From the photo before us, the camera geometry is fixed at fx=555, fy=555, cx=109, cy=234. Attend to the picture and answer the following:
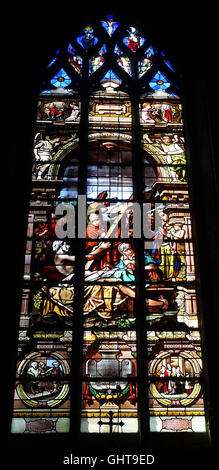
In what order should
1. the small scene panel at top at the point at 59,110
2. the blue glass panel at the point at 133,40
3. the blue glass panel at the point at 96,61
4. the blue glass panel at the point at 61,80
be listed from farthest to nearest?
the blue glass panel at the point at 133,40, the blue glass panel at the point at 96,61, the blue glass panel at the point at 61,80, the small scene panel at top at the point at 59,110

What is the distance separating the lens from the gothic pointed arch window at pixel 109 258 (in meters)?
4.52

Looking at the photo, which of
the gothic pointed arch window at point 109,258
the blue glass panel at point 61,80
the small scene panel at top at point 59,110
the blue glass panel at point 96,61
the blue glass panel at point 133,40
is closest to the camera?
the gothic pointed arch window at point 109,258

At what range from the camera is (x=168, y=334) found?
478 cm

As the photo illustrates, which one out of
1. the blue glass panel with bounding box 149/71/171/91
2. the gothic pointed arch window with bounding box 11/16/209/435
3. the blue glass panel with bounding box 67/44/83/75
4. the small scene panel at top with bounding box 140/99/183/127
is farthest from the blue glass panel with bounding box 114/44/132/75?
the small scene panel at top with bounding box 140/99/183/127

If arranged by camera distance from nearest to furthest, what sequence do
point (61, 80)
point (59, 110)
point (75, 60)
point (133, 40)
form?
point (59, 110) → point (61, 80) → point (75, 60) → point (133, 40)

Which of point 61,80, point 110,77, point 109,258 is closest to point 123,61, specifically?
point 110,77

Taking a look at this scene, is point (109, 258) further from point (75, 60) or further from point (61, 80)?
point (75, 60)

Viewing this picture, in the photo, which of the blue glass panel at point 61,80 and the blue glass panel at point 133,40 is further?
the blue glass panel at point 133,40

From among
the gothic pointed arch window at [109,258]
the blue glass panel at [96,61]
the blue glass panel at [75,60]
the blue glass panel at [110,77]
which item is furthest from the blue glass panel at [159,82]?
the blue glass panel at [75,60]

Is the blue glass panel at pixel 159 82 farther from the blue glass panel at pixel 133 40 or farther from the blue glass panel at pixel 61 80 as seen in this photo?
the blue glass panel at pixel 61 80

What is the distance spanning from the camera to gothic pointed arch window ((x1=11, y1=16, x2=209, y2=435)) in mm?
4520

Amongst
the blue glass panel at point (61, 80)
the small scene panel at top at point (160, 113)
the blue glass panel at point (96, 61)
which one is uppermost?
the blue glass panel at point (96, 61)

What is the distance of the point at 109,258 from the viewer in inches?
202
